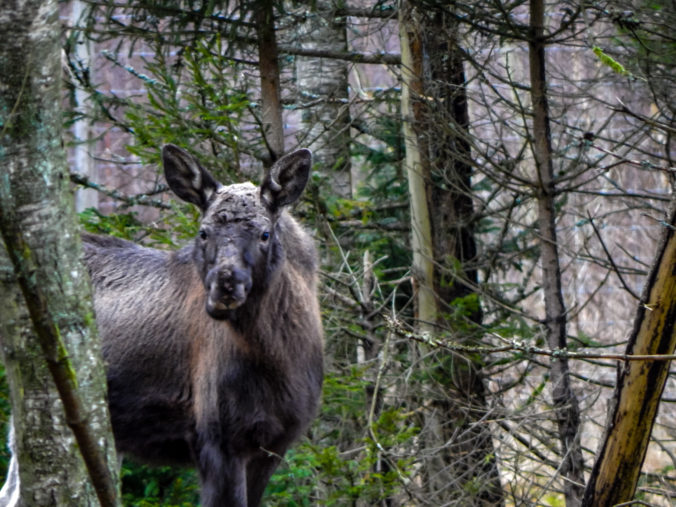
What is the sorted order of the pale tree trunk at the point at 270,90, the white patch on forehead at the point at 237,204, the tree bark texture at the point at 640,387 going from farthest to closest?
the pale tree trunk at the point at 270,90 < the white patch on forehead at the point at 237,204 < the tree bark texture at the point at 640,387

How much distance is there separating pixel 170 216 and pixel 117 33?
1.67 m

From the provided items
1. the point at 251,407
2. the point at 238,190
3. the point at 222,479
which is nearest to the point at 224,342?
the point at 251,407

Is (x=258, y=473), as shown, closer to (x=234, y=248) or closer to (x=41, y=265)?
(x=234, y=248)

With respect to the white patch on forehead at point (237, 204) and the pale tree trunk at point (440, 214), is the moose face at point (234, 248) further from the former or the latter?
the pale tree trunk at point (440, 214)

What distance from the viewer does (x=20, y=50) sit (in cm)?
287

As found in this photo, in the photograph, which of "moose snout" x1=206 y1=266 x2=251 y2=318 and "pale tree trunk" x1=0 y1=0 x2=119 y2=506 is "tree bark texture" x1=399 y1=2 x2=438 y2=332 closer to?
"moose snout" x1=206 y1=266 x2=251 y2=318

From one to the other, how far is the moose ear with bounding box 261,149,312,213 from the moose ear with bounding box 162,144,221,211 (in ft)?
1.26

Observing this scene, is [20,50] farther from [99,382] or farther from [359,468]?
[359,468]

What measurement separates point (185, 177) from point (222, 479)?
2.04 meters

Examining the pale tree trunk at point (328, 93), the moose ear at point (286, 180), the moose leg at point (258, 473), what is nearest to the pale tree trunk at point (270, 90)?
the pale tree trunk at point (328, 93)

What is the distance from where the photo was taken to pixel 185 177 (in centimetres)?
601

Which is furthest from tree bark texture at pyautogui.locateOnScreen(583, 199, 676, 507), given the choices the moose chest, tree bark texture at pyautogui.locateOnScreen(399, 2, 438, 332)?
tree bark texture at pyautogui.locateOnScreen(399, 2, 438, 332)

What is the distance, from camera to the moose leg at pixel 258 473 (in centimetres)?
627

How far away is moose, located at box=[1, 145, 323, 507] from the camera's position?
5727 mm
